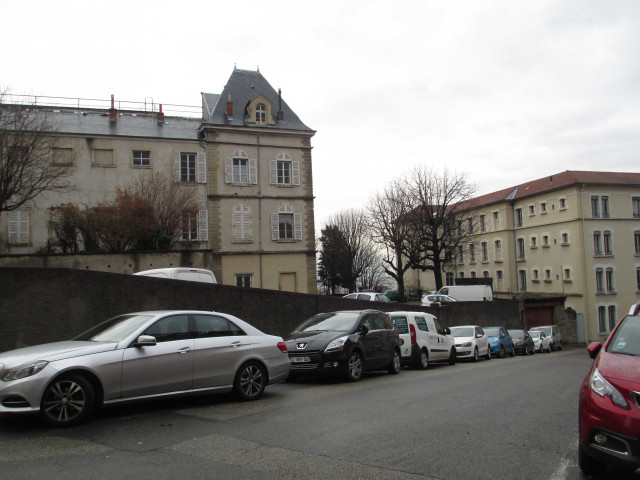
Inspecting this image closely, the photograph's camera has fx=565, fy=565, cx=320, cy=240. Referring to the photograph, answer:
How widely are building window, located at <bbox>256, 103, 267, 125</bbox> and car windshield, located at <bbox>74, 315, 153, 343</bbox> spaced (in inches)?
1158

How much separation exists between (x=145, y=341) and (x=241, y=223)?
27933 mm

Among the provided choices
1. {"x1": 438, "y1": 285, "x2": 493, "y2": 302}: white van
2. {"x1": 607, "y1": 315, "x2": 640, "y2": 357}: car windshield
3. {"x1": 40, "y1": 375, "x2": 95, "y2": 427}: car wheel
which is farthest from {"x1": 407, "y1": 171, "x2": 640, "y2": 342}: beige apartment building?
{"x1": 40, "y1": 375, "x2": 95, "y2": 427}: car wheel

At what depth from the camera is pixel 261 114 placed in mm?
37281

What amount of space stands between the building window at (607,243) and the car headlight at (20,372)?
199 ft

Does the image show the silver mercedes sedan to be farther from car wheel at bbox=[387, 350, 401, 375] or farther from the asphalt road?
car wheel at bbox=[387, 350, 401, 375]

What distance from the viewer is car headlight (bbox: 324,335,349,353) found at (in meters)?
11.8

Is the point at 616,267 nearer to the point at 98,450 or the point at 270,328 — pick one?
the point at 270,328

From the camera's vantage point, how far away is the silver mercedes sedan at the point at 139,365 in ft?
23.5

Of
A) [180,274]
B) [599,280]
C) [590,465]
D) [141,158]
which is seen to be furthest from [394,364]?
[599,280]

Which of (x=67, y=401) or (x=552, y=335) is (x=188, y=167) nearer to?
(x=552, y=335)

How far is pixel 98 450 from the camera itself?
20.5 feet

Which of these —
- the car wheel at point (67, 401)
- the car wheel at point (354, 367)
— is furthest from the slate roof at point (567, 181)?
the car wheel at point (67, 401)

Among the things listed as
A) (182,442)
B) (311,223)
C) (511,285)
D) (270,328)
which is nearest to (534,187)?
(511,285)

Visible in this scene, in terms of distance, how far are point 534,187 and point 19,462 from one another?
65791 mm
